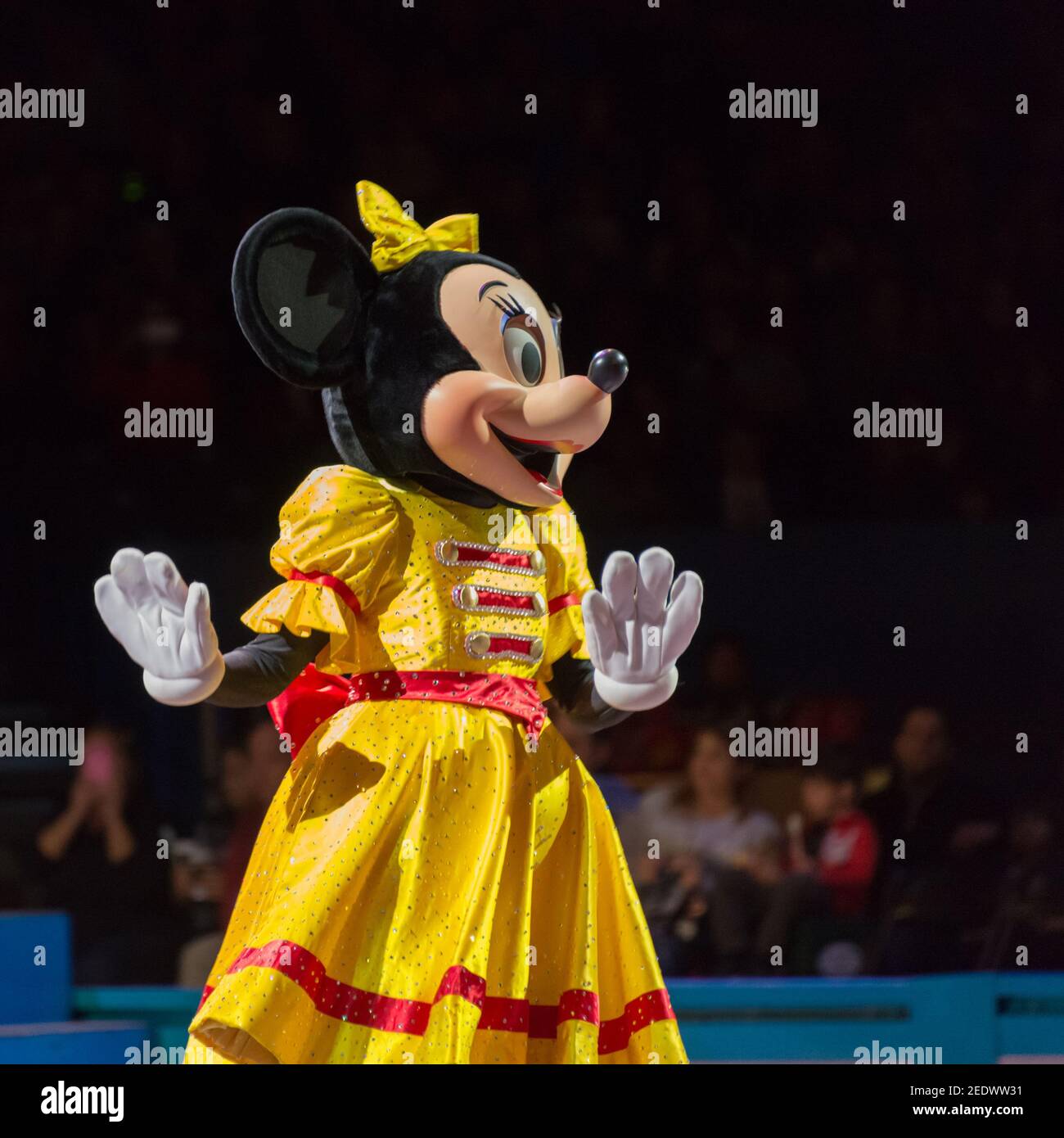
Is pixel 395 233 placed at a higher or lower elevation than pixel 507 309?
higher

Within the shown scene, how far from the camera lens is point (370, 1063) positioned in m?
2.22

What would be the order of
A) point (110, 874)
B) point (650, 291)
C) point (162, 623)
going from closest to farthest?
point (162, 623), point (110, 874), point (650, 291)

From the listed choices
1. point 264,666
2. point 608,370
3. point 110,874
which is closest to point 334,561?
point 264,666

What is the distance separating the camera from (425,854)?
2.32m

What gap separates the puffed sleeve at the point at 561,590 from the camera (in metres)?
2.61

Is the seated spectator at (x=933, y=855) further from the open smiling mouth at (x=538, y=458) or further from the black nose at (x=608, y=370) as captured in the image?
the black nose at (x=608, y=370)

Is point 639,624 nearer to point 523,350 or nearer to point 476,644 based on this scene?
point 476,644

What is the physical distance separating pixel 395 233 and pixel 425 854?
0.94 m

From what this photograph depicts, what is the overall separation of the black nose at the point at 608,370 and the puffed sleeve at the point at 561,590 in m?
0.32

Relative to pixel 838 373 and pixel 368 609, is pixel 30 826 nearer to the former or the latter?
pixel 368 609

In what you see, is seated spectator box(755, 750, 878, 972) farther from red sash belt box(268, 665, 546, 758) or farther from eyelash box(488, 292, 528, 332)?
eyelash box(488, 292, 528, 332)

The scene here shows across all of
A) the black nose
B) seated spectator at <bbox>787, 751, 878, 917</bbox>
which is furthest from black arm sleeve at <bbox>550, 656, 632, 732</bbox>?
seated spectator at <bbox>787, 751, 878, 917</bbox>
